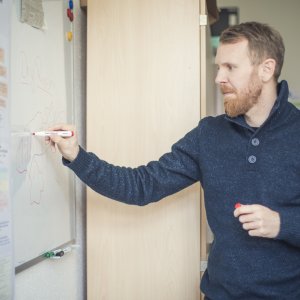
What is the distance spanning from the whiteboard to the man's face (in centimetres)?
59

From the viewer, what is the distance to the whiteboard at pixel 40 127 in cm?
120

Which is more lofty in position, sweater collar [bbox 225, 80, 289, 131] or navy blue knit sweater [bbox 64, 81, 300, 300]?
sweater collar [bbox 225, 80, 289, 131]

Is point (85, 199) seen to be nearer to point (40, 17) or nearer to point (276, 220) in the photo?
point (40, 17)

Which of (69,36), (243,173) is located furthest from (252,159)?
(69,36)

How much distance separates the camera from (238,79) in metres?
1.36

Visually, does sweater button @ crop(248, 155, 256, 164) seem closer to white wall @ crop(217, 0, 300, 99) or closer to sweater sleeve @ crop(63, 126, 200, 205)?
sweater sleeve @ crop(63, 126, 200, 205)

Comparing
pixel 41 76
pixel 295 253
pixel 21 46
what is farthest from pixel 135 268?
pixel 21 46

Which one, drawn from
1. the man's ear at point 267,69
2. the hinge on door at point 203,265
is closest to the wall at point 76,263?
the hinge on door at point 203,265

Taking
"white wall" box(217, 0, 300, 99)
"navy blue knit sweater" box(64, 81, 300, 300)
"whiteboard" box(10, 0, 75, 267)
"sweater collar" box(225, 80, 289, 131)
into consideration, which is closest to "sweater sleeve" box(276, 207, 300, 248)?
"navy blue knit sweater" box(64, 81, 300, 300)

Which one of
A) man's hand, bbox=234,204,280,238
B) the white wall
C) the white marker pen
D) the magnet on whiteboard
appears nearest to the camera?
man's hand, bbox=234,204,280,238

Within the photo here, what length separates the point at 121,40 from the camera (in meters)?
1.71

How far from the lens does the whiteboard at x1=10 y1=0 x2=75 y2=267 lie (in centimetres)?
120

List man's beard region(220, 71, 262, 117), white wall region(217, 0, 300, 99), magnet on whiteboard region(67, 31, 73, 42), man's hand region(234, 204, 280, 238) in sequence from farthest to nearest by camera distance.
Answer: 1. white wall region(217, 0, 300, 99)
2. magnet on whiteboard region(67, 31, 73, 42)
3. man's beard region(220, 71, 262, 117)
4. man's hand region(234, 204, 280, 238)

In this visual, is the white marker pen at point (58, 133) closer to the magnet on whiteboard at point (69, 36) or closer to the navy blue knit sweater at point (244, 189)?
the navy blue knit sweater at point (244, 189)
